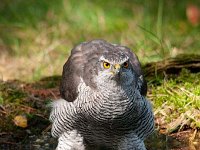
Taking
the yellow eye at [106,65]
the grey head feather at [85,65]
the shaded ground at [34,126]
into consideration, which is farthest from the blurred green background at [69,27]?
the yellow eye at [106,65]

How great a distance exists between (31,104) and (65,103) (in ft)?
3.99

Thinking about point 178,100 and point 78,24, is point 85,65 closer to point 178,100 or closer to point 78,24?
point 178,100

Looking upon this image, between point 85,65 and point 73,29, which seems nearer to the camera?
point 85,65

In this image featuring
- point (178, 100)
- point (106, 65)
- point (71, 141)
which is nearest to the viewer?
point (106, 65)

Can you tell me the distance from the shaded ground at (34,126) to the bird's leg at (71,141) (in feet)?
1.57

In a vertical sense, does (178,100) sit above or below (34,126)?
above

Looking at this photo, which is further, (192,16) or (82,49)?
(192,16)

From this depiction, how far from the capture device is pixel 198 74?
6.30 metres

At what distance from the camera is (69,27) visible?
31.2 ft

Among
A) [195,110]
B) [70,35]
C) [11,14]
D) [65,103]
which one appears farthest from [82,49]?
[11,14]

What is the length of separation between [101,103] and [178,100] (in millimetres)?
1570

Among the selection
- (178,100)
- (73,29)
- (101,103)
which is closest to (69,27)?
(73,29)

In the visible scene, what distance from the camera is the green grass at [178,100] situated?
5.61 meters

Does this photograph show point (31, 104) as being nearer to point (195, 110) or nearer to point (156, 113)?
point (156, 113)
